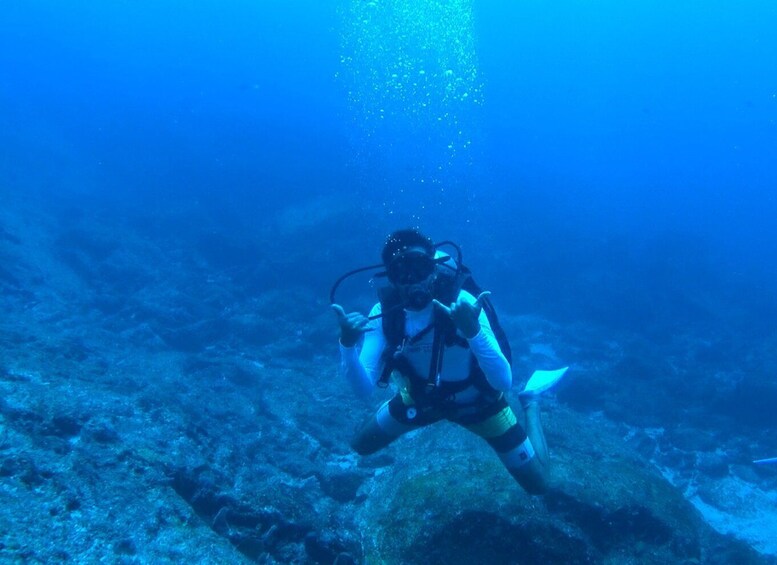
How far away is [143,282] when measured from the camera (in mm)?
18797

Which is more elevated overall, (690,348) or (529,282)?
(529,282)

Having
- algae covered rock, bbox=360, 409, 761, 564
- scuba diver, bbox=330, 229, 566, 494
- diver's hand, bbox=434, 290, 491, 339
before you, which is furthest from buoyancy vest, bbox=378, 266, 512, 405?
algae covered rock, bbox=360, 409, 761, 564

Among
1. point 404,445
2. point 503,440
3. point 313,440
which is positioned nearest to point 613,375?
point 404,445

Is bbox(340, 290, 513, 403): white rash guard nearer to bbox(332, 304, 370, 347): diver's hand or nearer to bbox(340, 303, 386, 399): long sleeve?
bbox(340, 303, 386, 399): long sleeve

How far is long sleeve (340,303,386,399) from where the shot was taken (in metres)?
4.19

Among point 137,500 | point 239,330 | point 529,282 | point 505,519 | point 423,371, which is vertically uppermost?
point 529,282

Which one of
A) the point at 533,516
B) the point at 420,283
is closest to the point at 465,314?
the point at 420,283

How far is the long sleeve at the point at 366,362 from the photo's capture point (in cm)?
419

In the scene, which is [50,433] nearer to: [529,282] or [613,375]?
[613,375]

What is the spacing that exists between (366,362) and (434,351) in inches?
28.8

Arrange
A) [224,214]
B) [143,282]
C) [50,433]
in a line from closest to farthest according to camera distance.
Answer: [50,433], [143,282], [224,214]

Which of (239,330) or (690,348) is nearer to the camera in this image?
(239,330)

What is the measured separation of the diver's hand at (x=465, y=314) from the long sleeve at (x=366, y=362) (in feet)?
2.93

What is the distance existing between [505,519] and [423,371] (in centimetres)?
222
